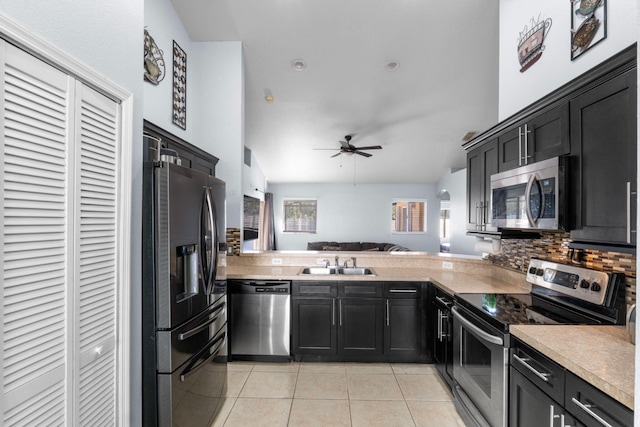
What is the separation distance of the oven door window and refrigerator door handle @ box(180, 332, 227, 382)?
5.71ft

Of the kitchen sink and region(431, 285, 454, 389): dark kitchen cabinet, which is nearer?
region(431, 285, 454, 389): dark kitchen cabinet

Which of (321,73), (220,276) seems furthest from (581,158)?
(321,73)

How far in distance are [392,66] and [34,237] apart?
3730 millimetres

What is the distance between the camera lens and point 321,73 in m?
3.78

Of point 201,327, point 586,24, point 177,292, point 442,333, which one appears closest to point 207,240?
point 177,292

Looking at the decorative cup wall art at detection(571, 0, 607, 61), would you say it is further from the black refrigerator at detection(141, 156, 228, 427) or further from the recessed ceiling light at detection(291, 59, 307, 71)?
the recessed ceiling light at detection(291, 59, 307, 71)

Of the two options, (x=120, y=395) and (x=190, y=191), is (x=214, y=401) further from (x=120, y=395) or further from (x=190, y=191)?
(x=190, y=191)

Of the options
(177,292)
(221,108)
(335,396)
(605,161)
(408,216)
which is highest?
(221,108)

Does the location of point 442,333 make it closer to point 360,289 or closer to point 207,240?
point 360,289

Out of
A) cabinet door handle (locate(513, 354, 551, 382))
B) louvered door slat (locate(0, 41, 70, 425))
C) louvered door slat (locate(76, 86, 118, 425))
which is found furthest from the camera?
cabinet door handle (locate(513, 354, 551, 382))

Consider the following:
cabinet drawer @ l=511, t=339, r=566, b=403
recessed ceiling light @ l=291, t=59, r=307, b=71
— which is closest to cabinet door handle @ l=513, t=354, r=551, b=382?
cabinet drawer @ l=511, t=339, r=566, b=403

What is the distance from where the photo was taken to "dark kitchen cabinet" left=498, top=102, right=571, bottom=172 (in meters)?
1.61

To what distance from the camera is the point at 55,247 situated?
104cm

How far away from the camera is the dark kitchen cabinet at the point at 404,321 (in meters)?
2.85
